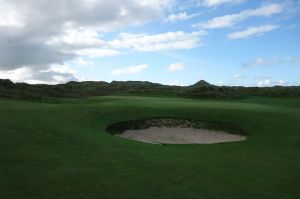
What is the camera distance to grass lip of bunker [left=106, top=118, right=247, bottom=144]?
1155 inches

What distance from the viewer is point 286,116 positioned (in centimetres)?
3425

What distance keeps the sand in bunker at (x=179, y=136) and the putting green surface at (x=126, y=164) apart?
204 cm

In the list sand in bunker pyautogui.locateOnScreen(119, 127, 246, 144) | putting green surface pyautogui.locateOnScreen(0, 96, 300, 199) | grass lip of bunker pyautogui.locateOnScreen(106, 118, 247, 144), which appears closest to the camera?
putting green surface pyautogui.locateOnScreen(0, 96, 300, 199)

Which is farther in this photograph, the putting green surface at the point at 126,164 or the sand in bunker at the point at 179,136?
the sand in bunker at the point at 179,136

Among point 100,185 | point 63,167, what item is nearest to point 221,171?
point 100,185

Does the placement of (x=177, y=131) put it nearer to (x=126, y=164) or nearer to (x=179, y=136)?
(x=179, y=136)

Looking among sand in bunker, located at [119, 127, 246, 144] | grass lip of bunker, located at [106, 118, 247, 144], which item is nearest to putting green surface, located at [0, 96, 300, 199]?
grass lip of bunker, located at [106, 118, 247, 144]

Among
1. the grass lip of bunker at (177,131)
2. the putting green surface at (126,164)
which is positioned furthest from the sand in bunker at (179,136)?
the putting green surface at (126,164)

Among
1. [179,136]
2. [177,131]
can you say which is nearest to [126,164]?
[179,136]

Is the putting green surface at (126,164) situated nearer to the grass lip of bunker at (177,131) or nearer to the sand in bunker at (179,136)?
the grass lip of bunker at (177,131)

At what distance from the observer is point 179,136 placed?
30203 millimetres

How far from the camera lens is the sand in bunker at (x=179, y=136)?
2909 cm

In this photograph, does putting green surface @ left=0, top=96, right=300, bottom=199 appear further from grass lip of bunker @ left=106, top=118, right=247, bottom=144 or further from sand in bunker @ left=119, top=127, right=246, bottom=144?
sand in bunker @ left=119, top=127, right=246, bottom=144

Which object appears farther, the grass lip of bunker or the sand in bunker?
the grass lip of bunker
